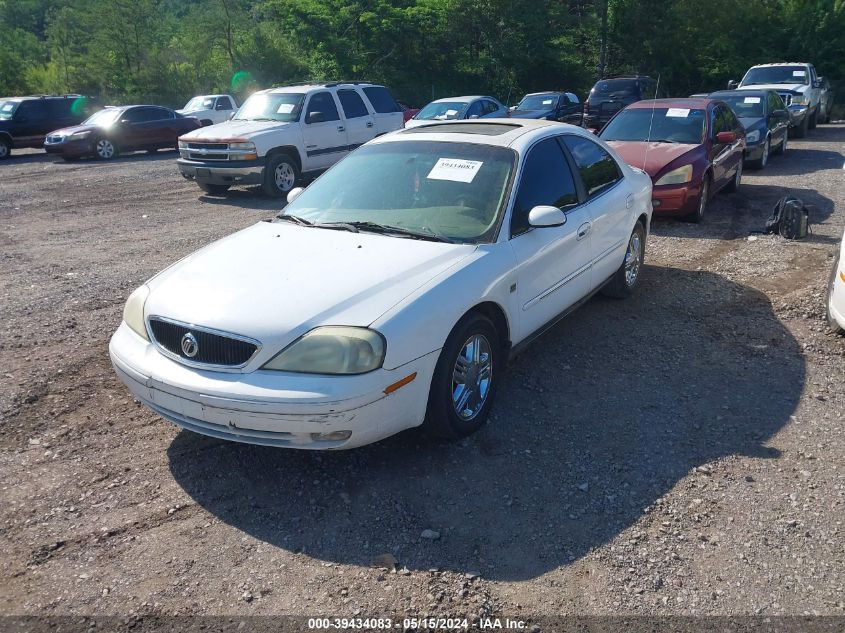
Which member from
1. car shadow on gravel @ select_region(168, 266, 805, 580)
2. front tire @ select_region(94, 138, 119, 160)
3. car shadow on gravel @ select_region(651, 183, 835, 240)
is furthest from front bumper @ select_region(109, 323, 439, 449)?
front tire @ select_region(94, 138, 119, 160)

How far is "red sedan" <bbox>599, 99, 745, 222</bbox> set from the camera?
368 inches

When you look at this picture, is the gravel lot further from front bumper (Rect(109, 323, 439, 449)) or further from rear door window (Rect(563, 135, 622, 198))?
rear door window (Rect(563, 135, 622, 198))

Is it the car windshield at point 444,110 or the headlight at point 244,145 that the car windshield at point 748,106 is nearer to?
the car windshield at point 444,110

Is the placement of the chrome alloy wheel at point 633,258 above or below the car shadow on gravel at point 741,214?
above

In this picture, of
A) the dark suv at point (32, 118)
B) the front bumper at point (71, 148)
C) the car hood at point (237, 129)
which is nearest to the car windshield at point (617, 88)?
the car hood at point (237, 129)

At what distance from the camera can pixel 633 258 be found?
6629 mm

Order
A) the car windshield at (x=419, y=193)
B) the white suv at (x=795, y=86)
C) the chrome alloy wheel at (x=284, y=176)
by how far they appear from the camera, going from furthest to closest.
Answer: the white suv at (x=795, y=86) < the chrome alloy wheel at (x=284, y=176) < the car windshield at (x=419, y=193)

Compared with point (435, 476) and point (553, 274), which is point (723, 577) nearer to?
point (435, 476)

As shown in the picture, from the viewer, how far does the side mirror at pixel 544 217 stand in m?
4.45

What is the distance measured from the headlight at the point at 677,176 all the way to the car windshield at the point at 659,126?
803 mm

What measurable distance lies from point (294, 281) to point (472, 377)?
3.79ft

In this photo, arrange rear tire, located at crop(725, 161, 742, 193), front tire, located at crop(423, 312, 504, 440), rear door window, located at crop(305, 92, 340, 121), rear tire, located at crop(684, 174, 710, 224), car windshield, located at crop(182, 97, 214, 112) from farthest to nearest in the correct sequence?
car windshield, located at crop(182, 97, 214, 112)
rear door window, located at crop(305, 92, 340, 121)
rear tire, located at crop(725, 161, 742, 193)
rear tire, located at crop(684, 174, 710, 224)
front tire, located at crop(423, 312, 504, 440)

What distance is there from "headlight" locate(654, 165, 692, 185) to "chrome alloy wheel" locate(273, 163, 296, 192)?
6.56 meters

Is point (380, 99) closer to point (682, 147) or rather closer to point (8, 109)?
point (682, 147)
